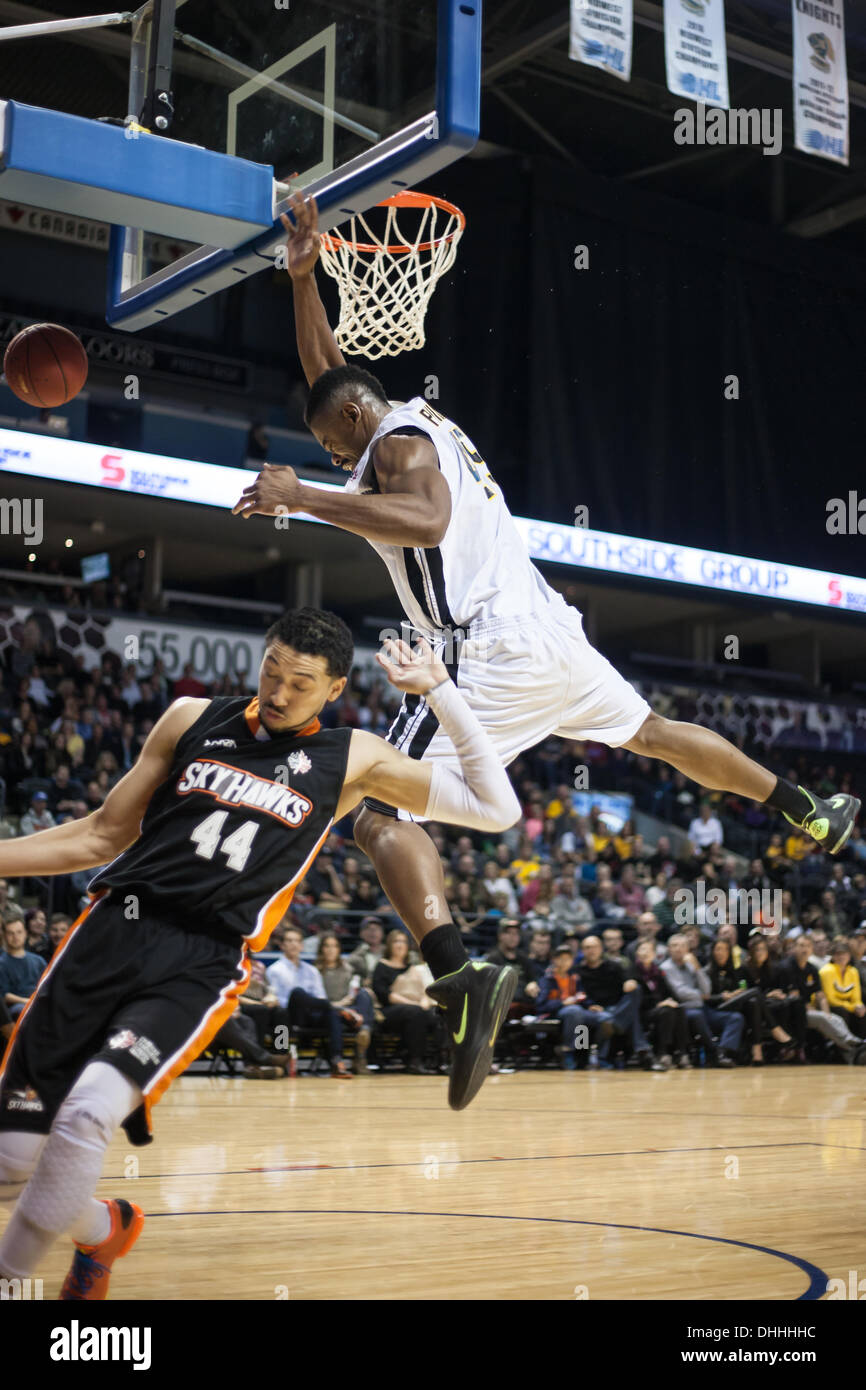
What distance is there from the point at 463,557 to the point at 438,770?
941 mm

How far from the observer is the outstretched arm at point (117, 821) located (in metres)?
3.17

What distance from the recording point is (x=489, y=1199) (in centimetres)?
484

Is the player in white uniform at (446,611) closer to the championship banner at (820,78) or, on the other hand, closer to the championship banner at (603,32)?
the championship banner at (603,32)

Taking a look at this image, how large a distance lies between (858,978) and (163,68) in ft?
37.4

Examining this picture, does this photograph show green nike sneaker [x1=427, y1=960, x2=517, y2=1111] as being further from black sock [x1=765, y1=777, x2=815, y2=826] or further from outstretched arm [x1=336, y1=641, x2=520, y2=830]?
black sock [x1=765, y1=777, x2=815, y2=826]

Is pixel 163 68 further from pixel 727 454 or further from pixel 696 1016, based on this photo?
pixel 727 454

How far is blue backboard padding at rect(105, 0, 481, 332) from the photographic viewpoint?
430 centimetres

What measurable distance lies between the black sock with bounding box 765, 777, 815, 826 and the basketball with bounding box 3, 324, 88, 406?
Answer: 292 centimetres

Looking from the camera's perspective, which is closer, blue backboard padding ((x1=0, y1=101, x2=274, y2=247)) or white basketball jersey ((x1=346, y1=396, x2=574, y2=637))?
white basketball jersey ((x1=346, y1=396, x2=574, y2=637))

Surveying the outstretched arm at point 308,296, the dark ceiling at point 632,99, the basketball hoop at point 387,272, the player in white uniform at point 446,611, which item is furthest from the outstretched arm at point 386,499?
the dark ceiling at point 632,99

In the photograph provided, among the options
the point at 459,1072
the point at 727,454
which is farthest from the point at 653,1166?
the point at 727,454

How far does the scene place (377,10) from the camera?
16.4 feet

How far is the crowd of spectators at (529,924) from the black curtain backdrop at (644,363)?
146 inches

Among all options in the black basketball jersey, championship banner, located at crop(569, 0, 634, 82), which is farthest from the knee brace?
championship banner, located at crop(569, 0, 634, 82)
